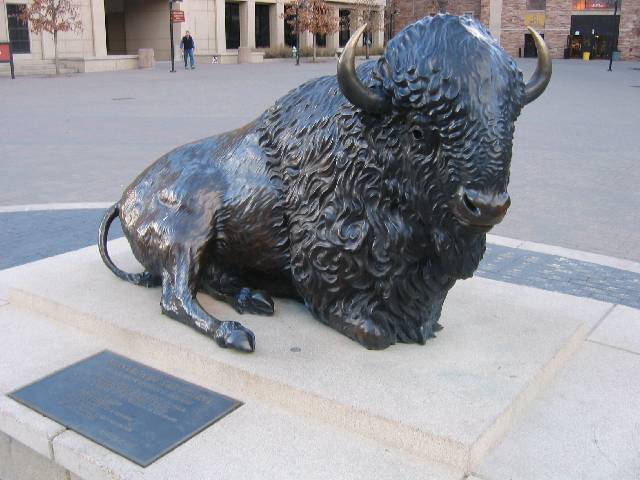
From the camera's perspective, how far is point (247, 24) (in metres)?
39.5

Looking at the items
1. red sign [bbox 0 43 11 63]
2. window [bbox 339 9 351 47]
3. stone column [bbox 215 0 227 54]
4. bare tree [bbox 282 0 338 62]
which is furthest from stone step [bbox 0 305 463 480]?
window [bbox 339 9 351 47]

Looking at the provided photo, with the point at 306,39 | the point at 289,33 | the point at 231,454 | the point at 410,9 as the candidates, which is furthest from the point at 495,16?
the point at 231,454

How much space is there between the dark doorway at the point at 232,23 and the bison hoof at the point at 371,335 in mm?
38863

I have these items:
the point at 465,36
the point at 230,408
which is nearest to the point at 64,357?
the point at 230,408

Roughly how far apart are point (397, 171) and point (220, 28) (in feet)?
120

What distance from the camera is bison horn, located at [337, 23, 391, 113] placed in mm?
2416

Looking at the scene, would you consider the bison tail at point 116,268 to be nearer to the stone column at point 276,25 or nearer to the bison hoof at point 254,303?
the bison hoof at point 254,303

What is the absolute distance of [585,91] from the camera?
21.6m

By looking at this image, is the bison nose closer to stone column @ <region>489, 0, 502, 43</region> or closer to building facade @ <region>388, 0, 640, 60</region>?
building facade @ <region>388, 0, 640, 60</region>

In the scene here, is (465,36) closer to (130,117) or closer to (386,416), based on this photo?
(386,416)

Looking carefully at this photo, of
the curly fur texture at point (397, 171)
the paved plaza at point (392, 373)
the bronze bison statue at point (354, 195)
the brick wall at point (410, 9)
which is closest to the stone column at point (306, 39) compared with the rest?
the brick wall at point (410, 9)

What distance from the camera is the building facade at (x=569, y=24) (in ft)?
157

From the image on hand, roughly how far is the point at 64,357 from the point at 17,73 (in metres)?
26.8

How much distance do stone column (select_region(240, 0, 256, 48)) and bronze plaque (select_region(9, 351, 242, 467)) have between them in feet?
124
